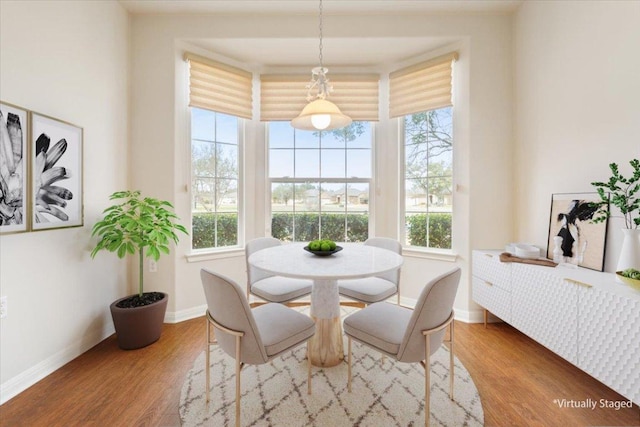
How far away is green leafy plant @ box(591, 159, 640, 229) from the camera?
1525mm

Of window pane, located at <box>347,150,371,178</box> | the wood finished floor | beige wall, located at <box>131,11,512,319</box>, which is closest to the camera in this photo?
the wood finished floor

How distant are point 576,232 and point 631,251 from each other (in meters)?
0.47

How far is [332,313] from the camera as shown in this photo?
6.13 ft

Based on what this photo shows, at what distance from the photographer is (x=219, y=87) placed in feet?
9.54

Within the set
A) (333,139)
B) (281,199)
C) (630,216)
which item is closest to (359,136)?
(333,139)

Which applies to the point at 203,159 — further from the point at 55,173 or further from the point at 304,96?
the point at 304,96

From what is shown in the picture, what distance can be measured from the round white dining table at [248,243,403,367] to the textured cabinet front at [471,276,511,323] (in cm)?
114

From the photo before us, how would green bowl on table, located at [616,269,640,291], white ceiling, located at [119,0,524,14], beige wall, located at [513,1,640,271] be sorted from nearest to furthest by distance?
1. green bowl on table, located at [616,269,640,291]
2. beige wall, located at [513,1,640,271]
3. white ceiling, located at [119,0,524,14]

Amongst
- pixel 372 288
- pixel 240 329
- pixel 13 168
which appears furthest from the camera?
pixel 372 288

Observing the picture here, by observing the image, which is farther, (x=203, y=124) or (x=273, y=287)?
(x=203, y=124)

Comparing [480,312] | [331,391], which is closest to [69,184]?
[331,391]

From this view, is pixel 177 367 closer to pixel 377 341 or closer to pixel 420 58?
pixel 377 341

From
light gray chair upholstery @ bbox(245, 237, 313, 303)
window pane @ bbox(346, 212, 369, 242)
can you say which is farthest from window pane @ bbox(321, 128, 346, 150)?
light gray chair upholstery @ bbox(245, 237, 313, 303)

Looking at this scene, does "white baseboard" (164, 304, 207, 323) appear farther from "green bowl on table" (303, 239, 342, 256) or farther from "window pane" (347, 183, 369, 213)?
"window pane" (347, 183, 369, 213)
